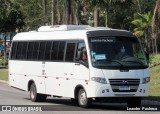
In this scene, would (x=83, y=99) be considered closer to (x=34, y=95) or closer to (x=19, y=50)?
(x=34, y=95)

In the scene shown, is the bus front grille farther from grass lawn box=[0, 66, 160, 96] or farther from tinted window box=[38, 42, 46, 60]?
tinted window box=[38, 42, 46, 60]

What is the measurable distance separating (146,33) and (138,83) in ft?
139

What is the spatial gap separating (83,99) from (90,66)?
46.2 inches

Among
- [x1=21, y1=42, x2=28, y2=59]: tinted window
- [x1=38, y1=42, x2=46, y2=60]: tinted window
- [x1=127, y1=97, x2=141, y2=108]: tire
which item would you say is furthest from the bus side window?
[x1=21, y1=42, x2=28, y2=59]: tinted window

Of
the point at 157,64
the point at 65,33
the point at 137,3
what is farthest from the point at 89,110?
the point at 137,3

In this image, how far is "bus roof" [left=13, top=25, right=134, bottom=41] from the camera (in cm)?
2022

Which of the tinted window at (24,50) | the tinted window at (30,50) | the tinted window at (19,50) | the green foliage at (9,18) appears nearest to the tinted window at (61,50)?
the tinted window at (30,50)

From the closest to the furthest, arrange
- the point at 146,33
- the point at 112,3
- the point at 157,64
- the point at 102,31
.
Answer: the point at 102,31 → the point at 157,64 → the point at 112,3 → the point at 146,33

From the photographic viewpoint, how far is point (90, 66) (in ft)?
63.2

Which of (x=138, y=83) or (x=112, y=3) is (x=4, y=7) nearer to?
(x=112, y=3)

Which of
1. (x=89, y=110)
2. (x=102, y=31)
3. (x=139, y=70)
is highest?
(x=102, y=31)

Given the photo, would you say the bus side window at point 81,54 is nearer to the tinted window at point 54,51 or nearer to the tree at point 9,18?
the tinted window at point 54,51

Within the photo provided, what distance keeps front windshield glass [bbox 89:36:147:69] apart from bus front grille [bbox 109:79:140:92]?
1.50ft

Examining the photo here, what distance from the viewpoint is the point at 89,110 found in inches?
742
